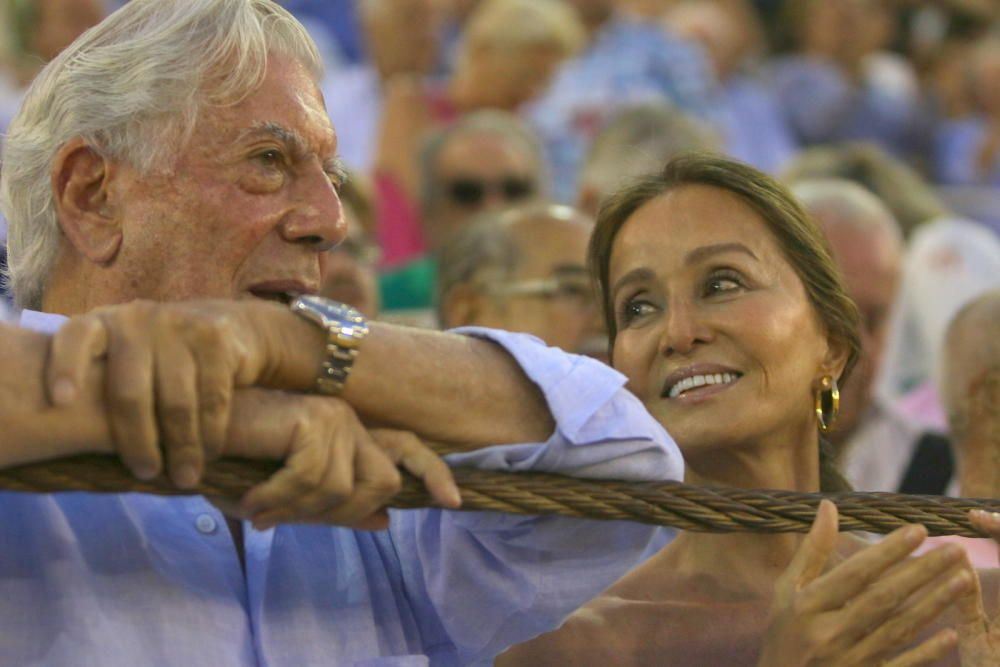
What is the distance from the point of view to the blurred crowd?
4.67m

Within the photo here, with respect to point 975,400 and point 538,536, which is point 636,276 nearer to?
point 538,536

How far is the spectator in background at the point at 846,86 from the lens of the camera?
8.03 metres

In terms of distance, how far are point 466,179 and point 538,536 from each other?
354 cm

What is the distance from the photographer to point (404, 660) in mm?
2480

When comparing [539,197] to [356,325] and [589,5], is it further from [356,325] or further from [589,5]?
[356,325]

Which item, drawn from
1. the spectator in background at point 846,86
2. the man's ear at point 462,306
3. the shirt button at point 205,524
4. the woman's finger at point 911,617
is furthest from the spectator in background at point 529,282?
the spectator in background at point 846,86

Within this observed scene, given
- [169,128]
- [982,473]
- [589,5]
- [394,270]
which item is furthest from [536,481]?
[589,5]

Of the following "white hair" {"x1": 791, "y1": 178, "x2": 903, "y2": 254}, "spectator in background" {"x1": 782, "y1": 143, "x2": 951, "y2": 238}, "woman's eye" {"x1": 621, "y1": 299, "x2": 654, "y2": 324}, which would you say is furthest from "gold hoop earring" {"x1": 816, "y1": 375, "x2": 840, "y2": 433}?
"spectator in background" {"x1": 782, "y1": 143, "x2": 951, "y2": 238}

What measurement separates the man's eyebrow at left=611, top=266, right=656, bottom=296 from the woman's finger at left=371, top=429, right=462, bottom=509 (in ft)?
3.16

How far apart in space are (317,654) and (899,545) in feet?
2.69

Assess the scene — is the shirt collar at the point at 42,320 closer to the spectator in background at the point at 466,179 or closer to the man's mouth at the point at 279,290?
the man's mouth at the point at 279,290

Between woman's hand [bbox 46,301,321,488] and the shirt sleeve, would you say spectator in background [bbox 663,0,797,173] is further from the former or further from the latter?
woman's hand [bbox 46,301,321,488]

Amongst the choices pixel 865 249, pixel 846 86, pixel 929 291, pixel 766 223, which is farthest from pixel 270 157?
pixel 846 86

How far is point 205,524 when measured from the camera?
2461 millimetres
